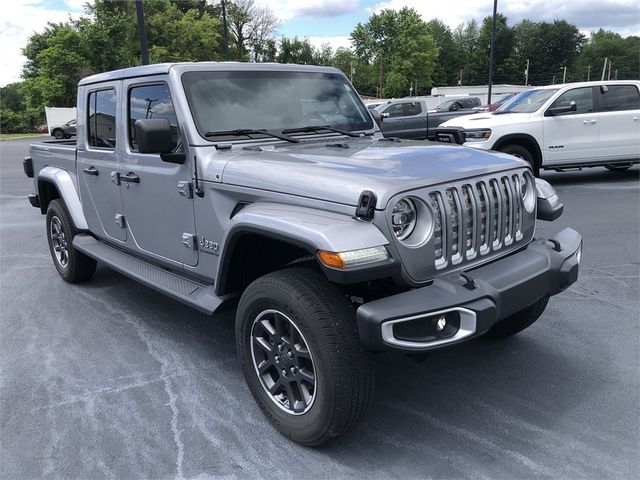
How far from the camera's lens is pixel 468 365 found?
370 centimetres

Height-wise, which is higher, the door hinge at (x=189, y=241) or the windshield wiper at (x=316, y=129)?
the windshield wiper at (x=316, y=129)

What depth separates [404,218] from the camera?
8.72 feet

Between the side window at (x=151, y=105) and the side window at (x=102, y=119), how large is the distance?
30 cm

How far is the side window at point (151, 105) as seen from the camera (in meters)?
3.66

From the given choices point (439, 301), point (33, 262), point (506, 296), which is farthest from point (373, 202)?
point (33, 262)

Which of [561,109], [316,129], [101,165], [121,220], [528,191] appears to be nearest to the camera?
[528,191]

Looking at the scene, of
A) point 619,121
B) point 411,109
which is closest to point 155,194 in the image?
point 619,121

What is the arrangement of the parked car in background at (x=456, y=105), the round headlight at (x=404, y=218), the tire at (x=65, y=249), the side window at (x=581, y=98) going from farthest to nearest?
1. the parked car in background at (x=456, y=105)
2. the side window at (x=581, y=98)
3. the tire at (x=65, y=249)
4. the round headlight at (x=404, y=218)

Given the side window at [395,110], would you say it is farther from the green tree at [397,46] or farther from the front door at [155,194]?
the green tree at [397,46]

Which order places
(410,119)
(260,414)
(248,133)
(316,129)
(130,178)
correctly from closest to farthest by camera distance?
1. (260,414)
2. (248,133)
3. (316,129)
4. (130,178)
5. (410,119)

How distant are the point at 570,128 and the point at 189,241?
8.61 meters

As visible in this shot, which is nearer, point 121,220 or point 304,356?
point 304,356

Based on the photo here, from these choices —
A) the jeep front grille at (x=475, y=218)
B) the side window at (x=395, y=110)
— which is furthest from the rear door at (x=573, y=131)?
the jeep front grille at (x=475, y=218)

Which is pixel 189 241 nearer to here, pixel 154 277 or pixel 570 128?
pixel 154 277
